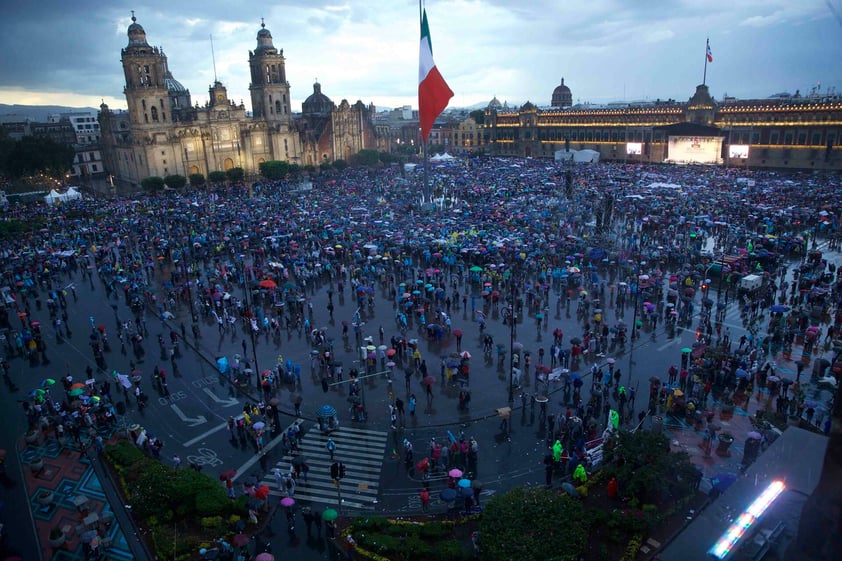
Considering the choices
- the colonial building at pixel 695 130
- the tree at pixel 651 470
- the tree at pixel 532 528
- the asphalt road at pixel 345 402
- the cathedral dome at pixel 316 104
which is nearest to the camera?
the tree at pixel 532 528

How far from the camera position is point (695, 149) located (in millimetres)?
83562

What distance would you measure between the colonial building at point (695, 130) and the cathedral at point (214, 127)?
101 feet

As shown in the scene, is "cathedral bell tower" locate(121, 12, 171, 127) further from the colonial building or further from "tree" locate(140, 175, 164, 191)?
the colonial building

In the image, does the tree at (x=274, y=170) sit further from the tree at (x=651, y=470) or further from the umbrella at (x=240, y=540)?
the tree at (x=651, y=470)

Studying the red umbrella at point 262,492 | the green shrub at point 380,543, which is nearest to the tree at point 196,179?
the red umbrella at point 262,492

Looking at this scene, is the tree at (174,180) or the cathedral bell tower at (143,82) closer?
the tree at (174,180)

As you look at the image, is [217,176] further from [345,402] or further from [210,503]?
[210,503]

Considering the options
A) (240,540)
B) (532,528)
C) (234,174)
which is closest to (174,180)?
(234,174)

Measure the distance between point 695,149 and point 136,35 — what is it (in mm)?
82312

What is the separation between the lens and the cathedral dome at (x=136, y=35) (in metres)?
75.9

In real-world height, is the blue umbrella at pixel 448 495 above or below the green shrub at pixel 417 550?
above

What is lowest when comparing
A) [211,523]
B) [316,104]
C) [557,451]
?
[211,523]

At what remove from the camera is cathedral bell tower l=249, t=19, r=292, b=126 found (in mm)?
91062

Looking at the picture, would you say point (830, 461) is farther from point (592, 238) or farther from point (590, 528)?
point (592, 238)
